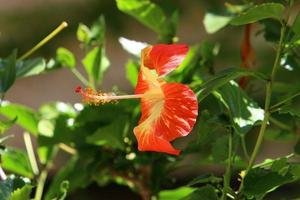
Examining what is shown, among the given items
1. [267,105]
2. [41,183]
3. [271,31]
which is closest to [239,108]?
[267,105]

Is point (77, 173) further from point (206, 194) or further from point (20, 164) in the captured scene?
point (206, 194)

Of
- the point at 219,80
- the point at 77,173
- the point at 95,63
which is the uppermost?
the point at 219,80

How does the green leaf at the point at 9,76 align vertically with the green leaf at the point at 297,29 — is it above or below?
below

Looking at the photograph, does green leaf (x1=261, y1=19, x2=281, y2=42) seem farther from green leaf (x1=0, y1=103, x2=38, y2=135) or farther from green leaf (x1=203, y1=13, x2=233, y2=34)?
green leaf (x1=0, y1=103, x2=38, y2=135)

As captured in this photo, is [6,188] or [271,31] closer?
[6,188]

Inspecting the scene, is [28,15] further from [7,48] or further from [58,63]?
[58,63]

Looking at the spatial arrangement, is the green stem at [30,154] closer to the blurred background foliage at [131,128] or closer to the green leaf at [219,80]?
the blurred background foliage at [131,128]

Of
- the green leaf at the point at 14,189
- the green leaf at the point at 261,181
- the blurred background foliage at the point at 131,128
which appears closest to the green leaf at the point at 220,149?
the blurred background foliage at the point at 131,128

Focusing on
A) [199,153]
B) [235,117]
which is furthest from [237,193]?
[199,153]
